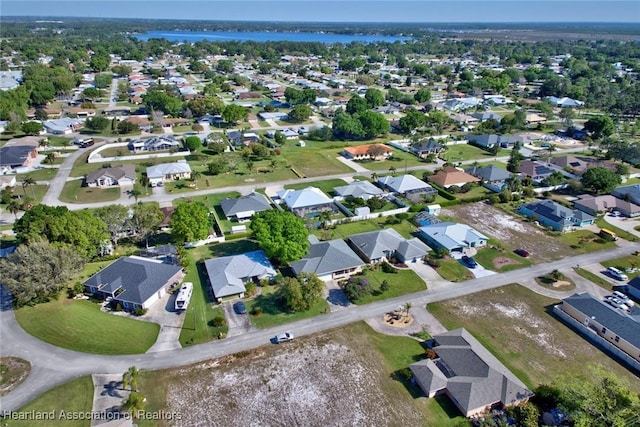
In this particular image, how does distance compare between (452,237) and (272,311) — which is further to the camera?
(452,237)

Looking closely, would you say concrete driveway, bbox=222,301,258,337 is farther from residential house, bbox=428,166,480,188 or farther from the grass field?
residential house, bbox=428,166,480,188

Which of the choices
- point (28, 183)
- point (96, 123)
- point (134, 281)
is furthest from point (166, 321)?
point (96, 123)

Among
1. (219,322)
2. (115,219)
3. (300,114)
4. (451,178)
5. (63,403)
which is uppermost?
(115,219)

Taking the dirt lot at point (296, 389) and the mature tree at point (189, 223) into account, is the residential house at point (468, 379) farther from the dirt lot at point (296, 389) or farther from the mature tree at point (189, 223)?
the mature tree at point (189, 223)

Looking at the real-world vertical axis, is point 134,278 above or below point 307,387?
above

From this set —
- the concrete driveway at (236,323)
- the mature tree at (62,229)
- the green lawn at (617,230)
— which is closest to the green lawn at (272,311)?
the concrete driveway at (236,323)

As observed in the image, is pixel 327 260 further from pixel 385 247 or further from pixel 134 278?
A: pixel 134 278

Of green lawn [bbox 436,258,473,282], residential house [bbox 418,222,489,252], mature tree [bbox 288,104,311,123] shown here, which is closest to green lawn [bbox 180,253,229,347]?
green lawn [bbox 436,258,473,282]
